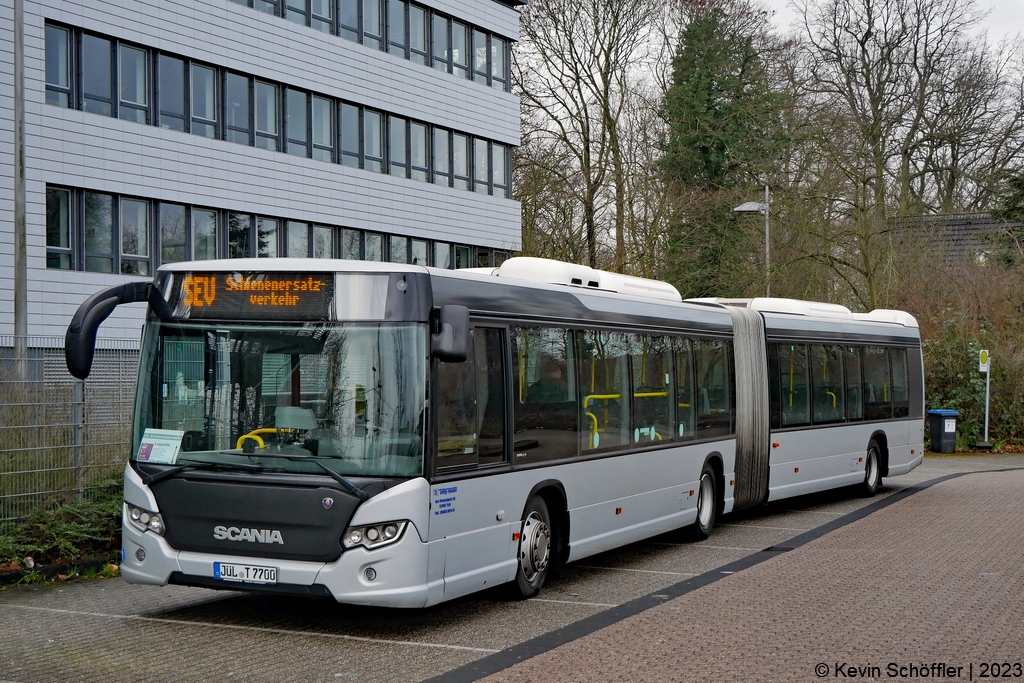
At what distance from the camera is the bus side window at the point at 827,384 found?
56.3ft

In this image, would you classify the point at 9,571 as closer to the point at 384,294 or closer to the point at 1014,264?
the point at 384,294

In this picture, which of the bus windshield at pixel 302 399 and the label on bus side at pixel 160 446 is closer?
the bus windshield at pixel 302 399

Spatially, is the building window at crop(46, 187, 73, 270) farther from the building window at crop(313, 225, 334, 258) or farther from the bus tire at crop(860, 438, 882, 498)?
the bus tire at crop(860, 438, 882, 498)

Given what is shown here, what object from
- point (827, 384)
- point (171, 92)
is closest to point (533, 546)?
point (827, 384)

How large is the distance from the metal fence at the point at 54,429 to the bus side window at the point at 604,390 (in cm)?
461

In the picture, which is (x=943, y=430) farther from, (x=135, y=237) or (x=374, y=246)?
(x=135, y=237)

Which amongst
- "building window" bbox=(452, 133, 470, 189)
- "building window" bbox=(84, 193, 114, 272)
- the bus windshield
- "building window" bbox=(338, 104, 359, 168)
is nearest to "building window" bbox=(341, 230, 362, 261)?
"building window" bbox=(338, 104, 359, 168)

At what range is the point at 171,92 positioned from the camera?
26172 mm

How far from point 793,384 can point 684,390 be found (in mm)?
3760

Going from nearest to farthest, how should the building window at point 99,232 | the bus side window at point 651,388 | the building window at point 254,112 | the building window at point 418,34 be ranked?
the bus side window at point 651,388 → the building window at point 254,112 → the building window at point 99,232 → the building window at point 418,34

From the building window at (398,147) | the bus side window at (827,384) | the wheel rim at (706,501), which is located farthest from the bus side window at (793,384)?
the building window at (398,147)

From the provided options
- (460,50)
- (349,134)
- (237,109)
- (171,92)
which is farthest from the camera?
(460,50)

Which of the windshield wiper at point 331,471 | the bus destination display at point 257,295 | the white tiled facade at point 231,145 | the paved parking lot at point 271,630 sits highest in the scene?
the white tiled facade at point 231,145

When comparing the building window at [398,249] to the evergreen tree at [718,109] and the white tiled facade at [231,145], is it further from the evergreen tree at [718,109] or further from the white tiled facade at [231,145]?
the evergreen tree at [718,109]
